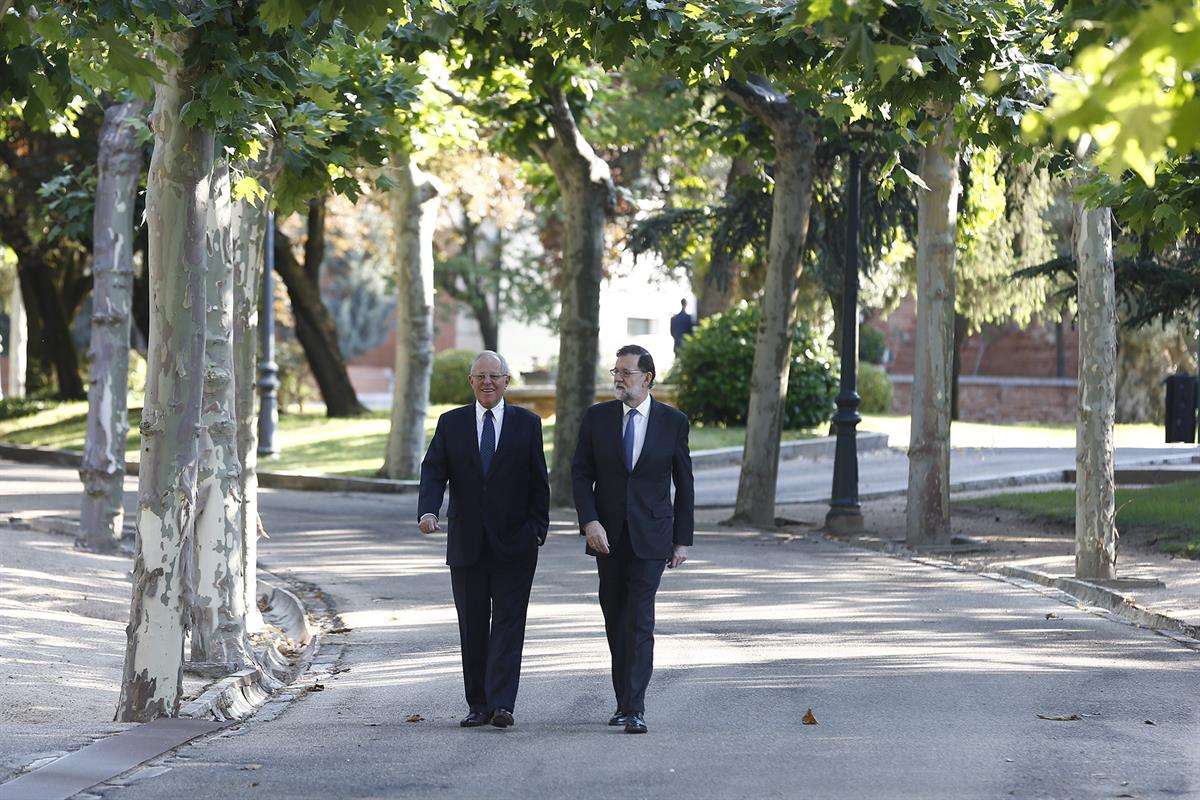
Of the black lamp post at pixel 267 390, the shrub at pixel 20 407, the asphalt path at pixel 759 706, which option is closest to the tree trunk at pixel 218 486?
the asphalt path at pixel 759 706

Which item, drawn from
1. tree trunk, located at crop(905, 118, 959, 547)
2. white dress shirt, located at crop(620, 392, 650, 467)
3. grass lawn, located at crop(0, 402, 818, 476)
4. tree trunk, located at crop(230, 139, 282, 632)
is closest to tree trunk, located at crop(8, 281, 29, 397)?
grass lawn, located at crop(0, 402, 818, 476)

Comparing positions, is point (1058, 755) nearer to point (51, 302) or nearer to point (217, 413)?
point (217, 413)

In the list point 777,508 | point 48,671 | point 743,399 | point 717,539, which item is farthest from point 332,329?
point 48,671

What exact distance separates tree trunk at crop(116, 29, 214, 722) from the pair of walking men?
4.24 ft

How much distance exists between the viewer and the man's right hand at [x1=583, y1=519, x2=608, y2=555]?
884 centimetres

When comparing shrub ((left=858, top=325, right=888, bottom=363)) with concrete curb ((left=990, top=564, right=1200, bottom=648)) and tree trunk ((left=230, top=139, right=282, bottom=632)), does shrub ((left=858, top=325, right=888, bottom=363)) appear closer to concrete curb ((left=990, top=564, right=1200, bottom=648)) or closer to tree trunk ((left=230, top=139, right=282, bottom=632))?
concrete curb ((left=990, top=564, right=1200, bottom=648))

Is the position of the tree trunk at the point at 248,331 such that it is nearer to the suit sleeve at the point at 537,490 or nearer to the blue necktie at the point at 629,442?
the suit sleeve at the point at 537,490

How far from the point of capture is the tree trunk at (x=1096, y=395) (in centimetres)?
1495

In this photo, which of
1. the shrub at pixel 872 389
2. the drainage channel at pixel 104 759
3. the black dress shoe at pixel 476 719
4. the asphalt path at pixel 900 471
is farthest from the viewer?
the shrub at pixel 872 389

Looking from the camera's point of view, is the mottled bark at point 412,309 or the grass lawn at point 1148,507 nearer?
the grass lawn at point 1148,507

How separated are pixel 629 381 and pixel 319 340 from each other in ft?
98.2

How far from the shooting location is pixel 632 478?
8.95 meters

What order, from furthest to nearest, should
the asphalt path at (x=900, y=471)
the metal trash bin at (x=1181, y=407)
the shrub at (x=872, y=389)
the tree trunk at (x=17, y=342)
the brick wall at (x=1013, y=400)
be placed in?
the brick wall at (x=1013, y=400)
the tree trunk at (x=17, y=342)
the shrub at (x=872, y=389)
the metal trash bin at (x=1181, y=407)
the asphalt path at (x=900, y=471)

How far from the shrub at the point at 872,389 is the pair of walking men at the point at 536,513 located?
31095mm
